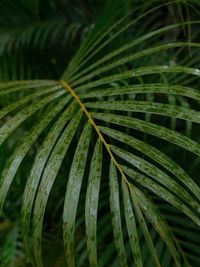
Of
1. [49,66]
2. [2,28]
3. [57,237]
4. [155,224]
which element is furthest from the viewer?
[2,28]

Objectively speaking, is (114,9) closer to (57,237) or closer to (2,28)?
(57,237)

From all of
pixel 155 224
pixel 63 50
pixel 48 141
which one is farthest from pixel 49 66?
pixel 155 224

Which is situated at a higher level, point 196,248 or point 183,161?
point 183,161

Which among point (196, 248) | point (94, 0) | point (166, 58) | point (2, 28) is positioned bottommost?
point (196, 248)

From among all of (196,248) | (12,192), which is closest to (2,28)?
(12,192)

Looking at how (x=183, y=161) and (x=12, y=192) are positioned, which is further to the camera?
(x=12, y=192)

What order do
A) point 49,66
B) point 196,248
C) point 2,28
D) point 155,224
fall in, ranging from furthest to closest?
point 2,28 → point 49,66 → point 196,248 → point 155,224
